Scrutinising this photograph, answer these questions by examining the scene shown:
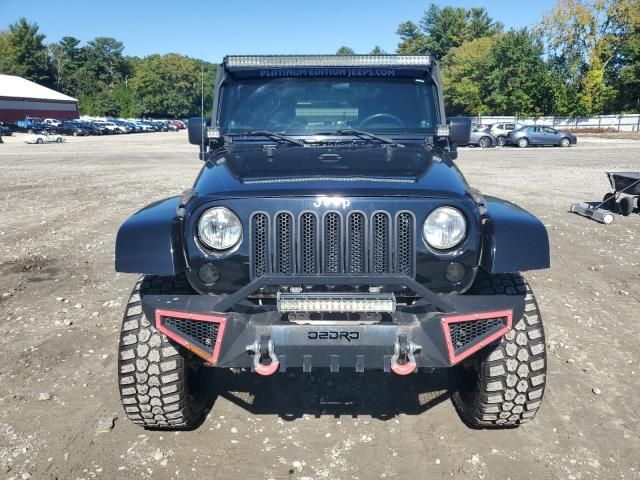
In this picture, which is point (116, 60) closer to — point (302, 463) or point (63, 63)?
point (63, 63)

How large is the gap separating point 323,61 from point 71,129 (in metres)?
51.8

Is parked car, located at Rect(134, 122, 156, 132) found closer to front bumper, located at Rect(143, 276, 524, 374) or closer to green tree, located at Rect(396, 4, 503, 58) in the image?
green tree, located at Rect(396, 4, 503, 58)

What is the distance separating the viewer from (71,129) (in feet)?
166

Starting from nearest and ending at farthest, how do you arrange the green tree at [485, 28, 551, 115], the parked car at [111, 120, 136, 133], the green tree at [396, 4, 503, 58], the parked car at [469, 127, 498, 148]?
the parked car at [469, 127, 498, 148] → the green tree at [485, 28, 551, 115] → the parked car at [111, 120, 136, 133] → the green tree at [396, 4, 503, 58]

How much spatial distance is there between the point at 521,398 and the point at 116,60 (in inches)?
4727

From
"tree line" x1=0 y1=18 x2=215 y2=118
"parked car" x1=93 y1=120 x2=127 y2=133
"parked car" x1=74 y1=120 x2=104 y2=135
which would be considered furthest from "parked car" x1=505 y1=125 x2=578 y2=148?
"tree line" x1=0 y1=18 x2=215 y2=118

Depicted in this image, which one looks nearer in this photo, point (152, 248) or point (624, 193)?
point (152, 248)

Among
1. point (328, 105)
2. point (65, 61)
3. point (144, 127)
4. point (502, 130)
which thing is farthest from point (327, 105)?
point (65, 61)

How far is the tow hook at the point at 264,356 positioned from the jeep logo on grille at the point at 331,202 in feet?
2.24

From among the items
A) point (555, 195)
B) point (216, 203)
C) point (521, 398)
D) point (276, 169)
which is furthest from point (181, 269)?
point (555, 195)

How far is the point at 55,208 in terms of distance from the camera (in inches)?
433

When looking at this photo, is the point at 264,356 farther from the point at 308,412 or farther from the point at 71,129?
the point at 71,129

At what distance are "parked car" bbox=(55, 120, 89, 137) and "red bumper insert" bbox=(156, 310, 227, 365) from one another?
2076 inches

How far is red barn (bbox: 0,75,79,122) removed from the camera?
6325cm
